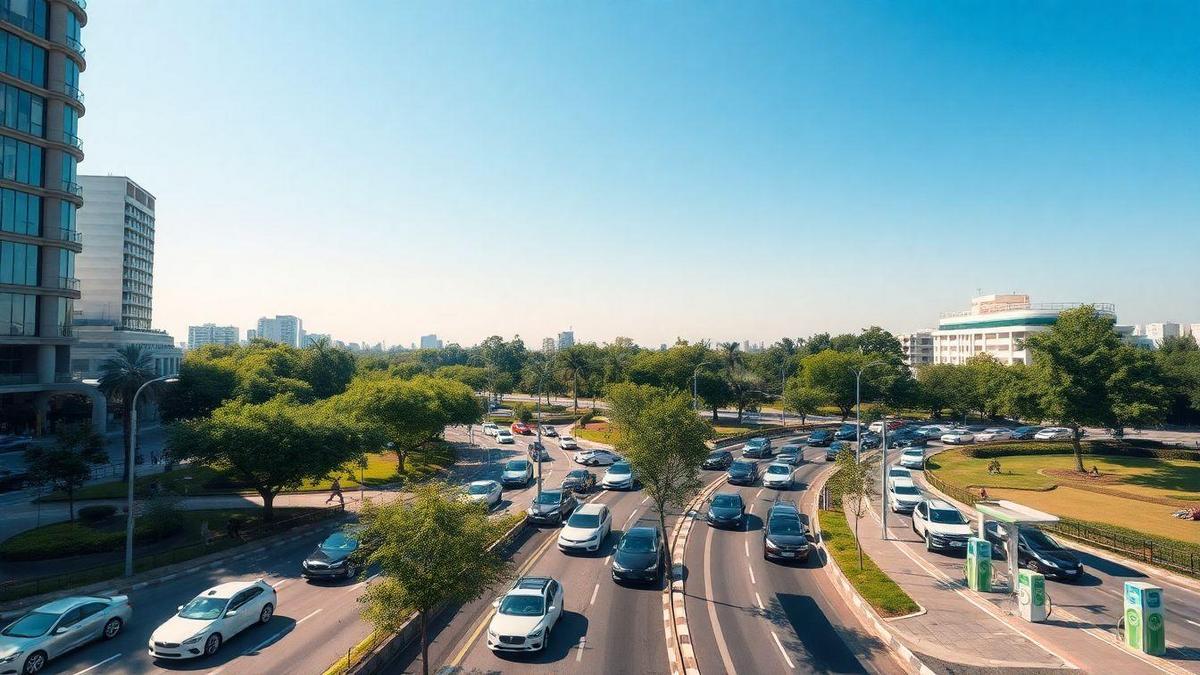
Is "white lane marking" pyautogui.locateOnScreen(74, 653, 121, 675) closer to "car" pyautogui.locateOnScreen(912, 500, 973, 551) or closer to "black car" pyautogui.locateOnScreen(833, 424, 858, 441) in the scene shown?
"car" pyautogui.locateOnScreen(912, 500, 973, 551)

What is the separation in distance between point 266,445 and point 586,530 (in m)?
16.9

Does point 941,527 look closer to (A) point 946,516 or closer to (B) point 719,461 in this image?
(A) point 946,516

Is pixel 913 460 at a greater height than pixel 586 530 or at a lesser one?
lesser

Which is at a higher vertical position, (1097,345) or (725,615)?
(1097,345)

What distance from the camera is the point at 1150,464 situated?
171ft

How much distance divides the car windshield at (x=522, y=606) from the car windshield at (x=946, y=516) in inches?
828

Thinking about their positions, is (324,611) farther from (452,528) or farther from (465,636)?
(452,528)

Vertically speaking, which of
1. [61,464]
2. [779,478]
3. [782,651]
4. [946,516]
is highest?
[61,464]

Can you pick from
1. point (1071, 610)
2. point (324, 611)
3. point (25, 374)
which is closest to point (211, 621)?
point (324, 611)

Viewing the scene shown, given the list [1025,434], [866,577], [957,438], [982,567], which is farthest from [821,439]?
[866,577]

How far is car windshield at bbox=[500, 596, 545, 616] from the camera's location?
18.1 metres

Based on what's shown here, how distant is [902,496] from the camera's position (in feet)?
120

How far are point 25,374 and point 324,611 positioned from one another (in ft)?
185

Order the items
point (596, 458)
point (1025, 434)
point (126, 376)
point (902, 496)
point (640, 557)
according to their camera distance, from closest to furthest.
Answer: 1. point (640, 557)
2. point (902, 496)
3. point (126, 376)
4. point (596, 458)
5. point (1025, 434)
